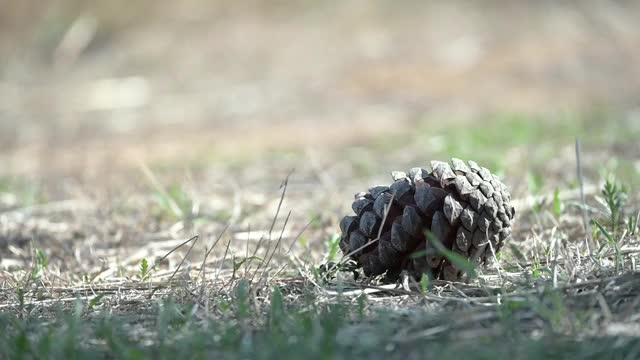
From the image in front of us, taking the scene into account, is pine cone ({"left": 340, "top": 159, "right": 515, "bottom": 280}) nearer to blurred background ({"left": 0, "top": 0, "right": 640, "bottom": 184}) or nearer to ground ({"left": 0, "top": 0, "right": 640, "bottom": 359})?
ground ({"left": 0, "top": 0, "right": 640, "bottom": 359})

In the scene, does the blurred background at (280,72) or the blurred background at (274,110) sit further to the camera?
the blurred background at (280,72)

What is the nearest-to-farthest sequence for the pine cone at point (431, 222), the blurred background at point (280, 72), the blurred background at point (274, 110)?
the pine cone at point (431, 222), the blurred background at point (274, 110), the blurred background at point (280, 72)

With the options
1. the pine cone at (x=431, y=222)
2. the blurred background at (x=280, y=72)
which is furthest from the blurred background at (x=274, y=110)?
the pine cone at (x=431, y=222)

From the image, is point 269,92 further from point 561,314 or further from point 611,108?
point 561,314

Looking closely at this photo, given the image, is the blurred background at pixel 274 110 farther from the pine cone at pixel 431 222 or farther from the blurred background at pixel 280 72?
the pine cone at pixel 431 222

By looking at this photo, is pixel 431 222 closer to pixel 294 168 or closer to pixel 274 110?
pixel 294 168

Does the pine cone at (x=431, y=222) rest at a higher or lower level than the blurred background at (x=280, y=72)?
lower

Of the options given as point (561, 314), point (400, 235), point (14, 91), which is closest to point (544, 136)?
point (400, 235)

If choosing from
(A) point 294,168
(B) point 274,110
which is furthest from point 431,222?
(B) point 274,110
